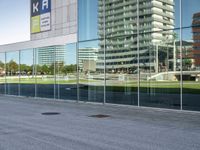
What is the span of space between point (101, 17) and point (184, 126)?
11033mm

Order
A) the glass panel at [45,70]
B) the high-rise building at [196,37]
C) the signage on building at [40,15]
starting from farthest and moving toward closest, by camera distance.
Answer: the signage on building at [40,15] < the glass panel at [45,70] < the high-rise building at [196,37]

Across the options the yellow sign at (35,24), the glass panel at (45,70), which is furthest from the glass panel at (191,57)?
the yellow sign at (35,24)

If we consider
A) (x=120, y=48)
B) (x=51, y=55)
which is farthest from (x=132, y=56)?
(x=51, y=55)

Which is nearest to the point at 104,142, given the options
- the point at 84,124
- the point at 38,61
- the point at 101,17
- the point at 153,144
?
the point at 153,144

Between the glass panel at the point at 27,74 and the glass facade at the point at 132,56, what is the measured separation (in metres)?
2.33

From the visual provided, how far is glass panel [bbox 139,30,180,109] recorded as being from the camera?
18.0 m

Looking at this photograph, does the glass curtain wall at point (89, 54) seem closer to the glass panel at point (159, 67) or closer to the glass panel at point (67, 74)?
the glass panel at point (67, 74)

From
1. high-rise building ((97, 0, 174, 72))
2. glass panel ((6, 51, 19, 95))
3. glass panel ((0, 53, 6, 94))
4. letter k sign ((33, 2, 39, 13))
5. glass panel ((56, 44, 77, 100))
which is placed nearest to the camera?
high-rise building ((97, 0, 174, 72))

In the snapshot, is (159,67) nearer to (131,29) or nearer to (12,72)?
(131,29)

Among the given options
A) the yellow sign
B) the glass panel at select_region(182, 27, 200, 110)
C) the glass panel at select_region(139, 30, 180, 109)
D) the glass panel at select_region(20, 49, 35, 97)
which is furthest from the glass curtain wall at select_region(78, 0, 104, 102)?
the glass panel at select_region(20, 49, 35, 97)

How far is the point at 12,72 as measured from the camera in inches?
1250

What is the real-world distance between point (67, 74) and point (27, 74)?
230 inches

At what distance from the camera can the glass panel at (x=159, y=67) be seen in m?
18.0

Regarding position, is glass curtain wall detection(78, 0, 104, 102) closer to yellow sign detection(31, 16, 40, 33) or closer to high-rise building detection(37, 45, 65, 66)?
high-rise building detection(37, 45, 65, 66)
